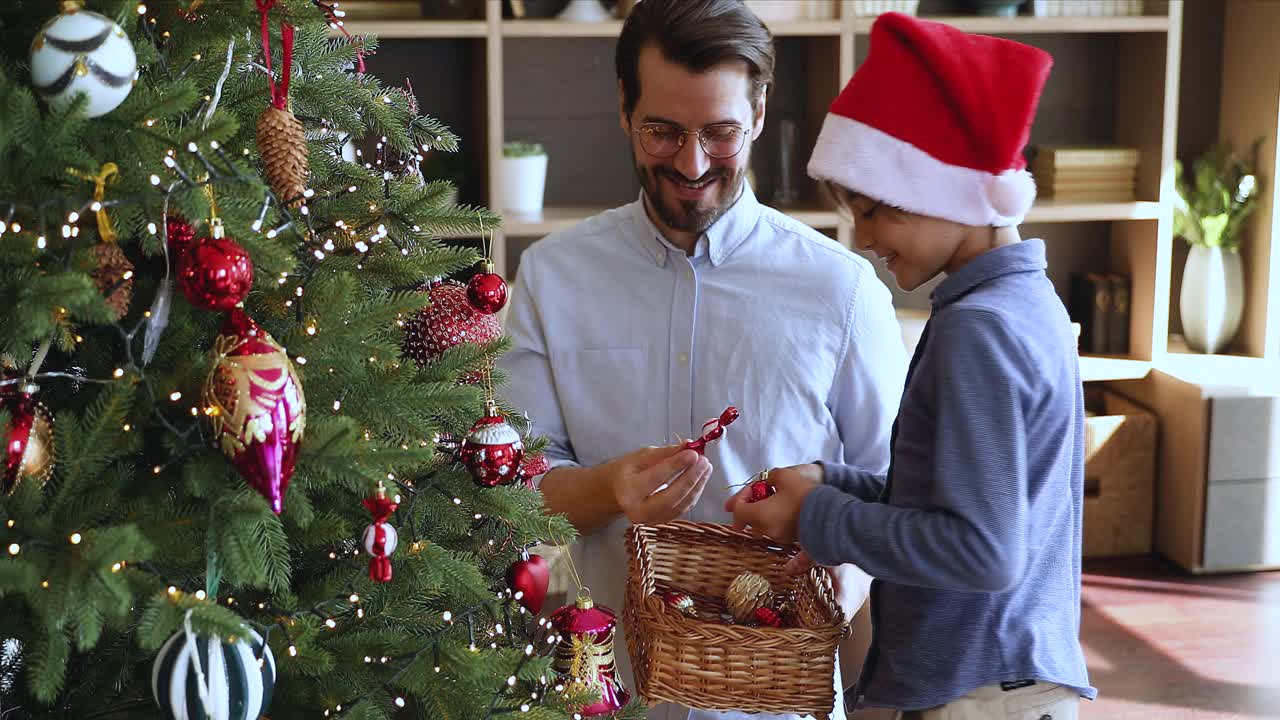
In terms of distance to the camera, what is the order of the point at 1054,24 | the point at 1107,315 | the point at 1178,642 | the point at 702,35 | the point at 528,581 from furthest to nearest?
the point at 1107,315, the point at 1054,24, the point at 1178,642, the point at 702,35, the point at 528,581

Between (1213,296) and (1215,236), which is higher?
(1215,236)

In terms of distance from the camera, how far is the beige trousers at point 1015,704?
1.26 metres

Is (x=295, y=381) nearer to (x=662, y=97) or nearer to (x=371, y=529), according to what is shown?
(x=371, y=529)

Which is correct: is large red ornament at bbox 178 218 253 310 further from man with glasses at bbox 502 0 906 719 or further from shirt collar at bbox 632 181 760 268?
shirt collar at bbox 632 181 760 268

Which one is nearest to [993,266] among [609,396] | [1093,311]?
[609,396]

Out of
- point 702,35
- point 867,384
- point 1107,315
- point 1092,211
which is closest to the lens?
point 702,35

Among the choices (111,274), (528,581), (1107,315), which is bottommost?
(1107,315)

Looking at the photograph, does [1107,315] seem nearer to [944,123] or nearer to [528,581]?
[944,123]

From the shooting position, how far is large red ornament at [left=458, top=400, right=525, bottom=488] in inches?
46.6

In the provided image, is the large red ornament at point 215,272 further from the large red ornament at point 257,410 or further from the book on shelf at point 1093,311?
the book on shelf at point 1093,311

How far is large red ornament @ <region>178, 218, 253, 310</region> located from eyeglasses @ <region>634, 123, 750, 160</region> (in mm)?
786

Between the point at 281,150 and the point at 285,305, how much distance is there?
0.13m

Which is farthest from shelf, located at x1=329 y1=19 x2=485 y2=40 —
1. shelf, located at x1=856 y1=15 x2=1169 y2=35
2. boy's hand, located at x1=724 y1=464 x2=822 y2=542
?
boy's hand, located at x1=724 y1=464 x2=822 y2=542

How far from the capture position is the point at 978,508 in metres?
1.17
